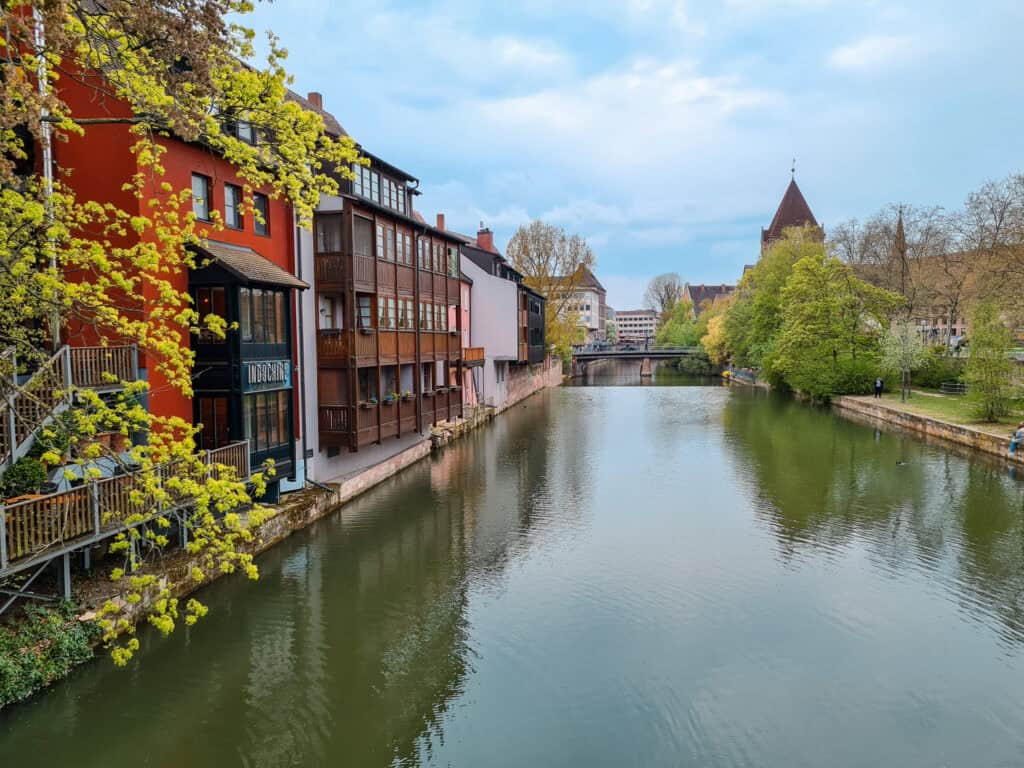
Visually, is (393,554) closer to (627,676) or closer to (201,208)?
(627,676)

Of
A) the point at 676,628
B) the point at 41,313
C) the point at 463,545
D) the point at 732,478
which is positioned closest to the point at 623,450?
the point at 732,478

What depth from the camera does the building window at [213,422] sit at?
1473 cm

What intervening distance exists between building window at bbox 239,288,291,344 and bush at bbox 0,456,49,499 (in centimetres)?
487

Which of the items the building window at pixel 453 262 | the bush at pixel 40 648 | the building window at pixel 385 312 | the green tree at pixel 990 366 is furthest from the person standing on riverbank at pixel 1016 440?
the bush at pixel 40 648

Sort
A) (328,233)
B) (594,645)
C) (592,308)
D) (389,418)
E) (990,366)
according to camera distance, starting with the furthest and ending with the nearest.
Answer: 1. (592,308)
2. (990,366)
3. (389,418)
4. (328,233)
5. (594,645)

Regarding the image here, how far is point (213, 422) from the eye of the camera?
14.8 metres

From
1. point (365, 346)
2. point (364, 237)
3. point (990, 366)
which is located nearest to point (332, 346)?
point (365, 346)

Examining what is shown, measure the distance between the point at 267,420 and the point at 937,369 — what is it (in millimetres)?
45341

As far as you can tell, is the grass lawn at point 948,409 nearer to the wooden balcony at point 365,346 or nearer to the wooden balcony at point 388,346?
the wooden balcony at point 388,346

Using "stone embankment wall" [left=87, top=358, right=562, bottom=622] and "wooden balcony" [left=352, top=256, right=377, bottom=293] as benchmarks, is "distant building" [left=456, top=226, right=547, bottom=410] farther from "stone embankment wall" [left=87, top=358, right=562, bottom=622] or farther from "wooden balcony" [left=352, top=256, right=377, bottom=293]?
"wooden balcony" [left=352, top=256, right=377, bottom=293]

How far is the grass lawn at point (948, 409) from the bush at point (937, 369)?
47.9 inches

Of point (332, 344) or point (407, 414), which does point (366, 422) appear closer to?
point (332, 344)

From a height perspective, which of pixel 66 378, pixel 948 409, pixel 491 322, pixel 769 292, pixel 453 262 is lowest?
pixel 948 409

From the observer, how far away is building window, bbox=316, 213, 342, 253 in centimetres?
1966
